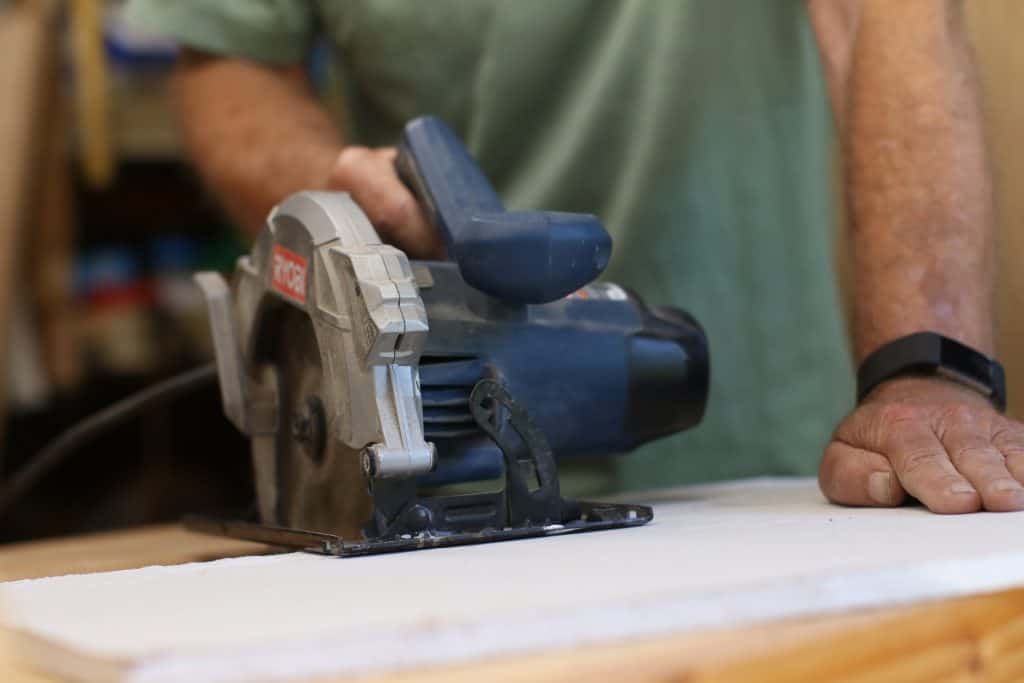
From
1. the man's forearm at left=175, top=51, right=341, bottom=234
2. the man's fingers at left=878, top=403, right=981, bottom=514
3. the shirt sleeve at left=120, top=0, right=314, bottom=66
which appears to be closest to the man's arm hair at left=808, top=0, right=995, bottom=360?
the man's fingers at left=878, top=403, right=981, bottom=514

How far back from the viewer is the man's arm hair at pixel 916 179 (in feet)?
3.22

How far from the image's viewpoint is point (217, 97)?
145 centimetres

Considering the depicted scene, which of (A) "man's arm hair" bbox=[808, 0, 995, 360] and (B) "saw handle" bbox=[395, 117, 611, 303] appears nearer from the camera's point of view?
(B) "saw handle" bbox=[395, 117, 611, 303]

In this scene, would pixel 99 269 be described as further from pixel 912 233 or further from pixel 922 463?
pixel 922 463

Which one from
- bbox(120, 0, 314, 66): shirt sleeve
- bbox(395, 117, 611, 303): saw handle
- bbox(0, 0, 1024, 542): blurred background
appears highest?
bbox(120, 0, 314, 66): shirt sleeve

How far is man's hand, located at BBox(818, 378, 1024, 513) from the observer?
79cm

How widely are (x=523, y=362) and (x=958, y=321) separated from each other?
0.36 meters

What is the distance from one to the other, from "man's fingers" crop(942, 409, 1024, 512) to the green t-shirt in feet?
1.45

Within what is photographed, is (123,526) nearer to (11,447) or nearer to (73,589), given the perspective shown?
(11,447)

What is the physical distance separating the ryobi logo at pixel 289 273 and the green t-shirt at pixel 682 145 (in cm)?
50

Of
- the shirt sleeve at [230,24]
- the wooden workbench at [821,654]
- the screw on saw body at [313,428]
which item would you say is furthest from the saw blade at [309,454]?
the shirt sleeve at [230,24]

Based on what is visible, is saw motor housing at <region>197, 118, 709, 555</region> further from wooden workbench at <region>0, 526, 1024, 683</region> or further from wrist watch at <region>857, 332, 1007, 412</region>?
wooden workbench at <region>0, 526, 1024, 683</region>

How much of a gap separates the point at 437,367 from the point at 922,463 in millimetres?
327

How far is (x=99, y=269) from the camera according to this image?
2691 millimetres
